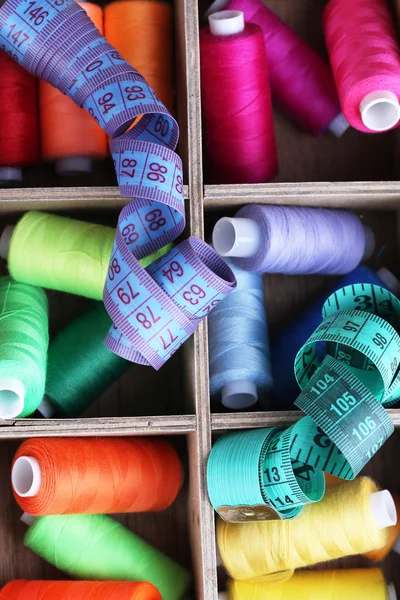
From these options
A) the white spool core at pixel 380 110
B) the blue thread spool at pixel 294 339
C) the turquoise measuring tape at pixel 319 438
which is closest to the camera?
the turquoise measuring tape at pixel 319 438

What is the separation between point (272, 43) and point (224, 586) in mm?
995

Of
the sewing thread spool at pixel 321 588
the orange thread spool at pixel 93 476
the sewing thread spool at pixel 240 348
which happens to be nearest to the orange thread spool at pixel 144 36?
the sewing thread spool at pixel 240 348

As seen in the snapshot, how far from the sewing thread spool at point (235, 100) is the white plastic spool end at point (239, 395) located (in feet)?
1.19

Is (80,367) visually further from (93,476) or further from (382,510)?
(382,510)

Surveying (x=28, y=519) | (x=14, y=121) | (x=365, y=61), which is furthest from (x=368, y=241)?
(x=28, y=519)

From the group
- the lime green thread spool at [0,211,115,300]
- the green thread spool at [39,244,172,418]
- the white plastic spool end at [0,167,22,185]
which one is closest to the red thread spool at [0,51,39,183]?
the white plastic spool end at [0,167,22,185]

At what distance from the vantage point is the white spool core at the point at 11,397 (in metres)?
1.15

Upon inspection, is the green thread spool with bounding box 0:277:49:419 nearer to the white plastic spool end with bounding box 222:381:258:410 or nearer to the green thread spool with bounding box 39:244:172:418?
the green thread spool with bounding box 39:244:172:418

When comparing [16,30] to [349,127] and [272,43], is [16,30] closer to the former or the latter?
[272,43]

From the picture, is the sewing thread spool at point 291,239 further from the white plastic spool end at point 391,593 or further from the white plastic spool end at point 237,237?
the white plastic spool end at point 391,593

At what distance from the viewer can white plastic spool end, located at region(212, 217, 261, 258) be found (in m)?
1.28

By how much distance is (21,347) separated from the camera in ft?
3.94

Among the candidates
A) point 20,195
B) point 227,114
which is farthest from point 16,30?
point 227,114

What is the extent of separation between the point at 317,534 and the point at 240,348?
12.8 inches
